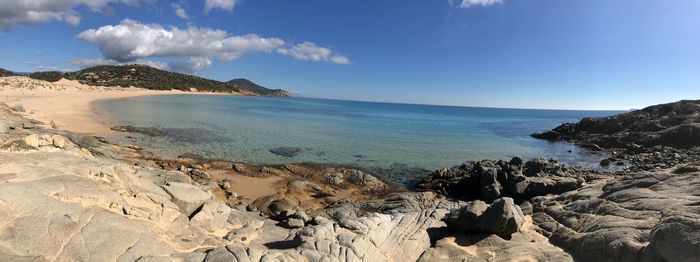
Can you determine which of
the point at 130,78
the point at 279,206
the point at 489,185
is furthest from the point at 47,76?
the point at 489,185

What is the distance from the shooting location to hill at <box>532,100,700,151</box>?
3941 centimetres

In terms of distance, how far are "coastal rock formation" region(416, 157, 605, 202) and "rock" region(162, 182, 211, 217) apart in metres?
13.6

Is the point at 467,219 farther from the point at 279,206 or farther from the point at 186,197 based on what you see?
the point at 186,197

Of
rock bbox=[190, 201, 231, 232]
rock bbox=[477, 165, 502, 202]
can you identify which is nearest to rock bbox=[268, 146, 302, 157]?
rock bbox=[477, 165, 502, 202]

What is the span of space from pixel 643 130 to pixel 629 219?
43396 millimetres

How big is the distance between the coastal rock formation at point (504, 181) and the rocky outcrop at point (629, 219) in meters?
2.45

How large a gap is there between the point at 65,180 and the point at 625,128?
61.2 meters

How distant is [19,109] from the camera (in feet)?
134

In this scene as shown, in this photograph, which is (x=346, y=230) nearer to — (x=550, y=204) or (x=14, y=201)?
(x=14, y=201)

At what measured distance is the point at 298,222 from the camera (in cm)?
1275

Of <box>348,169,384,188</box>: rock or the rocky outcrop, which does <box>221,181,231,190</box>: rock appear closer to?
<box>348,169,384,188</box>: rock

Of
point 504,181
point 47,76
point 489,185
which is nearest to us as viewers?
point 489,185

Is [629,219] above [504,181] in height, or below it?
above

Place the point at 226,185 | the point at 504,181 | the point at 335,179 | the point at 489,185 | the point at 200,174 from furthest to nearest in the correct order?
the point at 335,179 < the point at 200,174 < the point at 504,181 < the point at 489,185 < the point at 226,185
